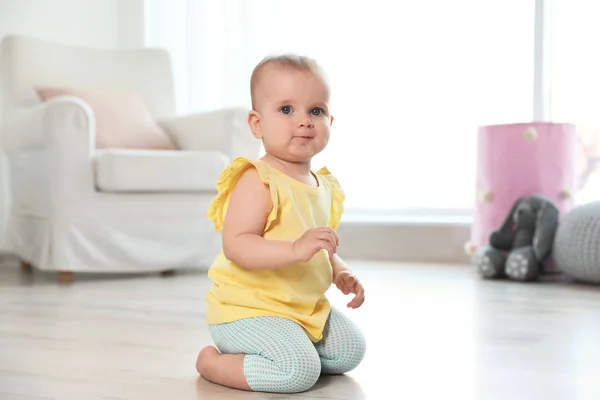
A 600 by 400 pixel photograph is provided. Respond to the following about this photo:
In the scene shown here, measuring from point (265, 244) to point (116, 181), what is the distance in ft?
5.50

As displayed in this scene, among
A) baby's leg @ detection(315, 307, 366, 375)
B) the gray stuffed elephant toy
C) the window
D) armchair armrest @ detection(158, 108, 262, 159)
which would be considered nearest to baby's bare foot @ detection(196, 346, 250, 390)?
baby's leg @ detection(315, 307, 366, 375)

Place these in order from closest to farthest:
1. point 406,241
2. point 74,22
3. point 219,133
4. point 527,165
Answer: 1. point 527,165
2. point 219,133
3. point 406,241
4. point 74,22

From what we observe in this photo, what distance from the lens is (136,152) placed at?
2.87 metres

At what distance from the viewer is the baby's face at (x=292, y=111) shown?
1.31m

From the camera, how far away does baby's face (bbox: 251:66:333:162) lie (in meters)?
1.31

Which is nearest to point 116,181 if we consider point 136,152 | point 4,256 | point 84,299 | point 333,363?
point 136,152

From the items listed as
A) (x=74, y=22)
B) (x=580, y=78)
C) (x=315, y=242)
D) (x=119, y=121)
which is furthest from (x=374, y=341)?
(x=74, y=22)

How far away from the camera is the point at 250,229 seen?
1.30 m

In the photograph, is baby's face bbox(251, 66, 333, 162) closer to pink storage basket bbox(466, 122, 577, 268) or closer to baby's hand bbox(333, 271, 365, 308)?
baby's hand bbox(333, 271, 365, 308)

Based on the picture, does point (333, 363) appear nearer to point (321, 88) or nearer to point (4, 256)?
point (321, 88)

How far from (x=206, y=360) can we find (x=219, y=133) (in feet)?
6.11

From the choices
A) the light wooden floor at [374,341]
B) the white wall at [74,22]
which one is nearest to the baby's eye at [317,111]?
the light wooden floor at [374,341]

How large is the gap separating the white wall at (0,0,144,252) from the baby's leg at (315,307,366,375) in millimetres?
2687

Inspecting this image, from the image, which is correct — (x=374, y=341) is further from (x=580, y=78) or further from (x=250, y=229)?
(x=580, y=78)
